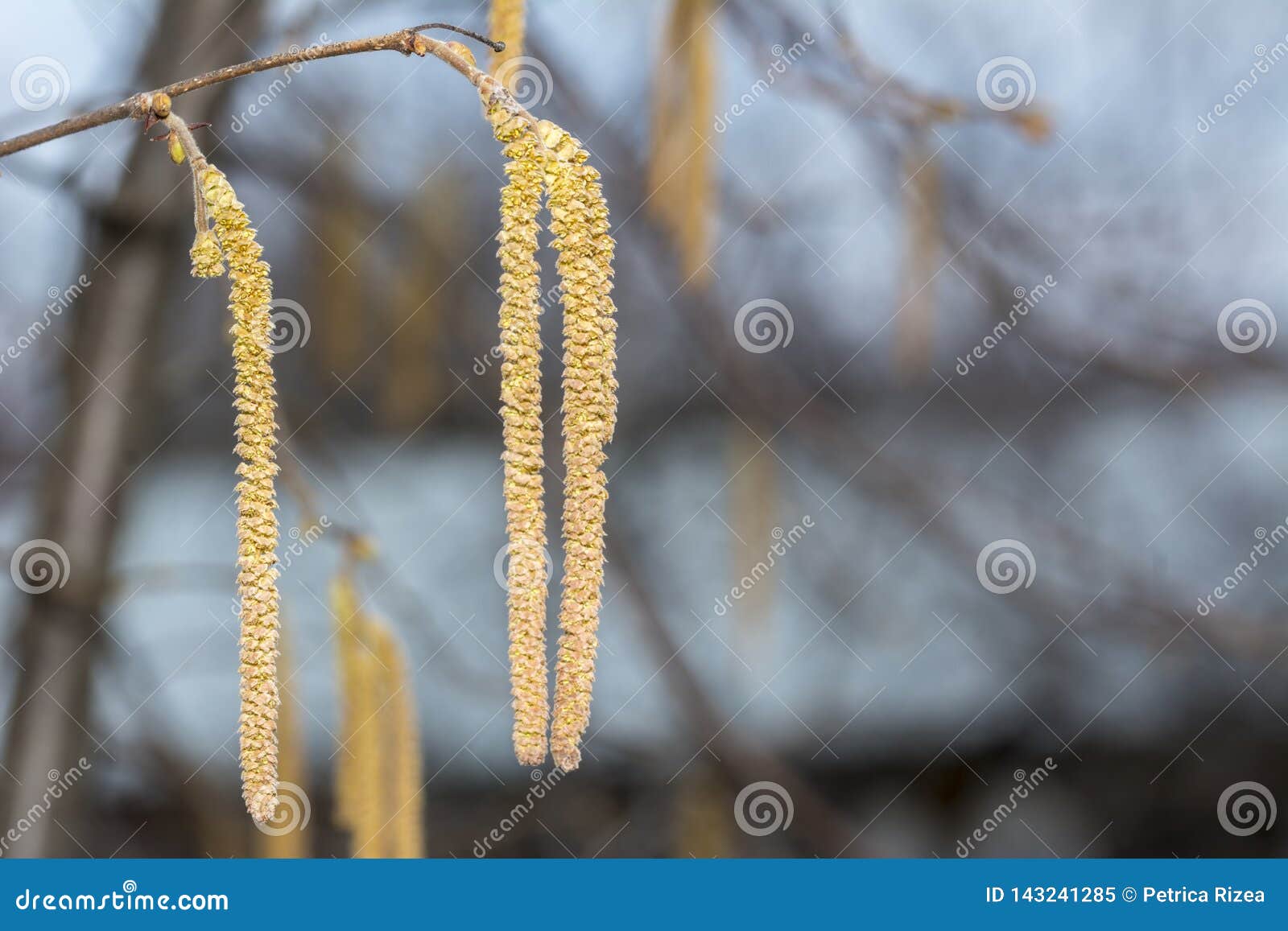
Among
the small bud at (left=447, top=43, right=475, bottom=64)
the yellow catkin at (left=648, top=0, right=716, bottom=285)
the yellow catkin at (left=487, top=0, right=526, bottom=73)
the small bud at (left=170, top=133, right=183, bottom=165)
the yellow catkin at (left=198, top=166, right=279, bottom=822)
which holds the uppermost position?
the yellow catkin at (left=648, top=0, right=716, bottom=285)

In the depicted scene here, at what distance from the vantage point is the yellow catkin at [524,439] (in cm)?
38

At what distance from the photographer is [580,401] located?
40 centimetres

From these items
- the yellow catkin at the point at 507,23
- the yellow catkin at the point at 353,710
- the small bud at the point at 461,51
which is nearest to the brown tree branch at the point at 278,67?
the small bud at the point at 461,51

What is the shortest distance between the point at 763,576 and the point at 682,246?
0.58 m

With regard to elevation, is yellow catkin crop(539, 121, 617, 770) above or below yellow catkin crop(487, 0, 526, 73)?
below

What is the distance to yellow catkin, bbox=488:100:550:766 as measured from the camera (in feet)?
1.26

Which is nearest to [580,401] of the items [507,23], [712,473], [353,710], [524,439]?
[524,439]

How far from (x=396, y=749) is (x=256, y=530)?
15.4 inches

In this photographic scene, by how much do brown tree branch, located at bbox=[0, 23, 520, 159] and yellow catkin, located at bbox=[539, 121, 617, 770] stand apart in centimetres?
3

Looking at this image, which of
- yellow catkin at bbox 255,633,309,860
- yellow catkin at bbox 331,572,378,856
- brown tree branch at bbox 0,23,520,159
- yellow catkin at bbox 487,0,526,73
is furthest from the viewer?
yellow catkin at bbox 255,633,309,860

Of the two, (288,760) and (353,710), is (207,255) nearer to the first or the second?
(353,710)

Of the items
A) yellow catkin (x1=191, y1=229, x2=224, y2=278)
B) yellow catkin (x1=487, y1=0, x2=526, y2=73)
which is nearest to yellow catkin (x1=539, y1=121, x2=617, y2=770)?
yellow catkin (x1=191, y1=229, x2=224, y2=278)

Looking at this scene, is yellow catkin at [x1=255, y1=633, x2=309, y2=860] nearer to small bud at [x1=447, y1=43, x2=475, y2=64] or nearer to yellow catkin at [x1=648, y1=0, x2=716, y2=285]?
yellow catkin at [x1=648, y1=0, x2=716, y2=285]

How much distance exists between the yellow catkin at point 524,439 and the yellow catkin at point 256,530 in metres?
0.09
